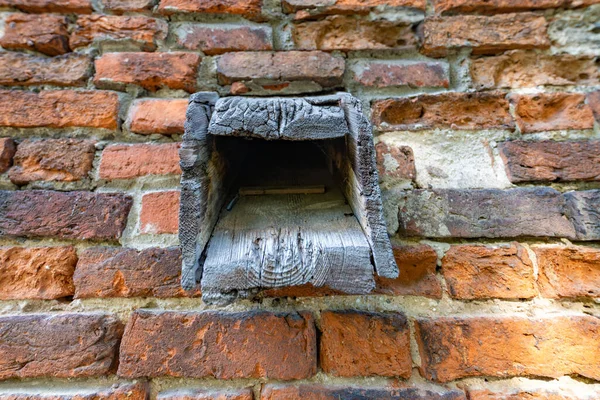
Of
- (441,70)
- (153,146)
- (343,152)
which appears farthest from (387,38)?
(153,146)

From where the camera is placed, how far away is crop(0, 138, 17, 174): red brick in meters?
0.64

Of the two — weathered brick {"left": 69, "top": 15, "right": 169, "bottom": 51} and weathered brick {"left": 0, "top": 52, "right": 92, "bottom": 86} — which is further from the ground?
weathered brick {"left": 69, "top": 15, "right": 169, "bottom": 51}

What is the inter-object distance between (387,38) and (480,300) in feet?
1.98

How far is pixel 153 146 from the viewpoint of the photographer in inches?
26.3

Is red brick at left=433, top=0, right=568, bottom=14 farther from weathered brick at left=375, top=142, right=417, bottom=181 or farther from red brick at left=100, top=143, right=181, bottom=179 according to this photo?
red brick at left=100, top=143, right=181, bottom=179

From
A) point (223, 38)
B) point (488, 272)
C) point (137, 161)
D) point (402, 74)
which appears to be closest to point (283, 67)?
point (223, 38)

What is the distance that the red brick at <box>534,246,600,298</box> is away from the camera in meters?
0.58

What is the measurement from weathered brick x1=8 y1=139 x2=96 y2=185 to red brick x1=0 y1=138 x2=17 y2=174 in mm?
11

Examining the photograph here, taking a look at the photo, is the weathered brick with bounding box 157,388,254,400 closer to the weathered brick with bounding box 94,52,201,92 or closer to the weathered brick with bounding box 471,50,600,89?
the weathered brick with bounding box 94,52,201,92

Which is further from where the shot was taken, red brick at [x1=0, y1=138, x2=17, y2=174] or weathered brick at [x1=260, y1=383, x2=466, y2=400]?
red brick at [x1=0, y1=138, x2=17, y2=174]

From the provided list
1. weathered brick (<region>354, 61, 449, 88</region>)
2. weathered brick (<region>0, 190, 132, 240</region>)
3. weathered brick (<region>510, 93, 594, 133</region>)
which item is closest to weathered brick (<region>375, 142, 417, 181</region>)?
weathered brick (<region>354, 61, 449, 88</region>)

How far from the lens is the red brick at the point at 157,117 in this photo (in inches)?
26.4

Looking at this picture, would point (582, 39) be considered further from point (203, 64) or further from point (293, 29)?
point (203, 64)

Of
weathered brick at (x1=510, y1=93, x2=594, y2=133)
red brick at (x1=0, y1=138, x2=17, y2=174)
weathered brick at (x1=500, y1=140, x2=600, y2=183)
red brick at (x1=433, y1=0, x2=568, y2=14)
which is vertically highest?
red brick at (x1=433, y1=0, x2=568, y2=14)
